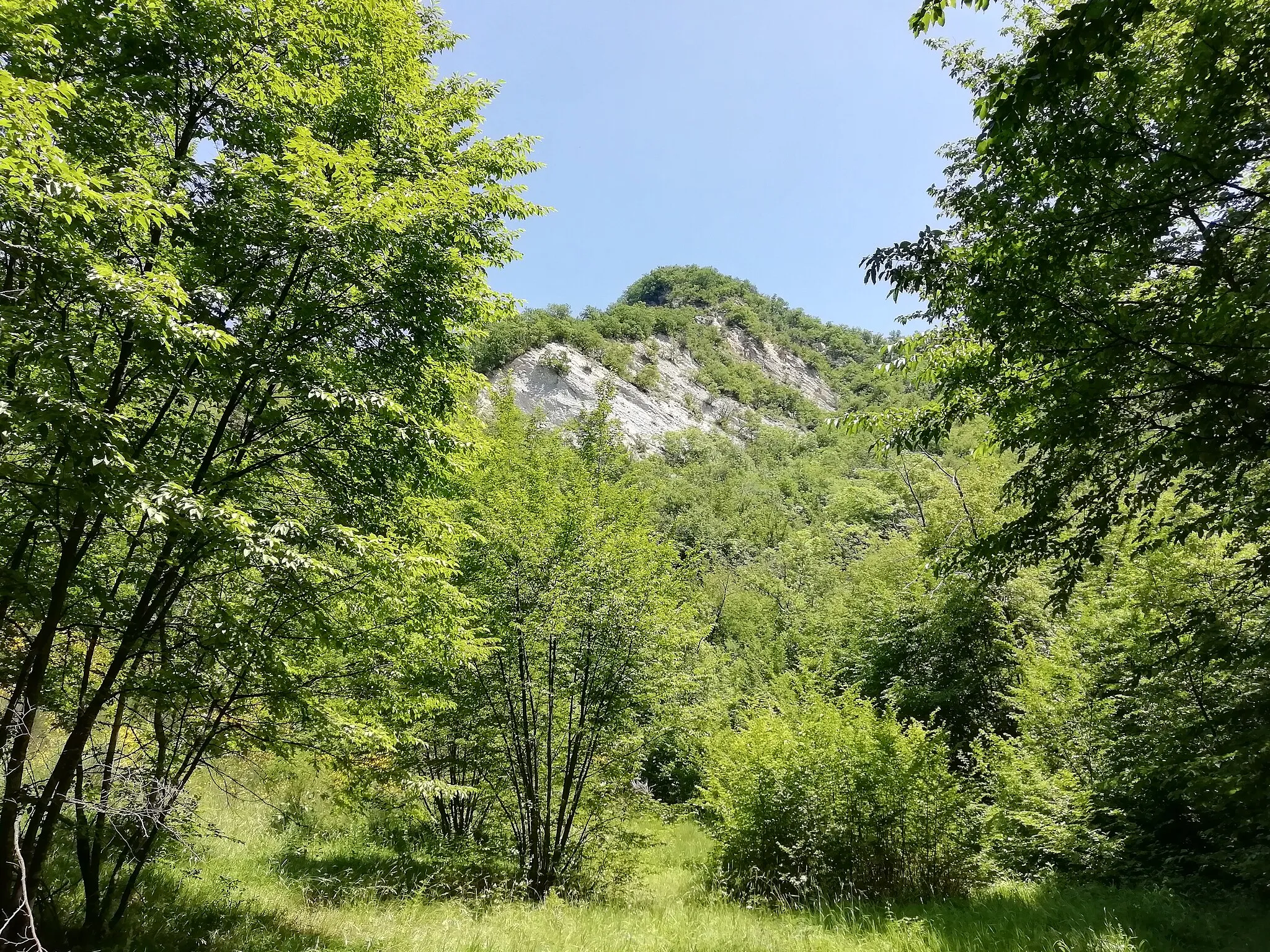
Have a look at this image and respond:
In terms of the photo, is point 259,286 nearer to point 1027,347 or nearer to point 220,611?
point 220,611

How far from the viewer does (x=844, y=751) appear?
927cm

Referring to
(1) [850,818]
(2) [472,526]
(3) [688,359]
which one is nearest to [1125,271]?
(1) [850,818]

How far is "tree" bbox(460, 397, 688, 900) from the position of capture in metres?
10.2

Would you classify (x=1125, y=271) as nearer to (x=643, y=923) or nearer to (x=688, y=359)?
(x=643, y=923)

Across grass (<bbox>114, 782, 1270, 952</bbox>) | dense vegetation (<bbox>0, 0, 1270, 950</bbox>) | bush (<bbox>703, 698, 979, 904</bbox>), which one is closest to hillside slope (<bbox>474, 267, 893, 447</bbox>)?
dense vegetation (<bbox>0, 0, 1270, 950</bbox>)

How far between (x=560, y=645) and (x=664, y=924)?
14.2 ft

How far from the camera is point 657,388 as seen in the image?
75.4 m

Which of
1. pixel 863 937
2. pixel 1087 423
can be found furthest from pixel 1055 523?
pixel 863 937

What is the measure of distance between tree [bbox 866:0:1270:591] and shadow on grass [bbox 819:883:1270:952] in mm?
3619

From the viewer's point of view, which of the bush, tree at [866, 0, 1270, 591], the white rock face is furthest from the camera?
the white rock face

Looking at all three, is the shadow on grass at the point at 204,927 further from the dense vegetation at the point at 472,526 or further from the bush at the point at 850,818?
the bush at the point at 850,818

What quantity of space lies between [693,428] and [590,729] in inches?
2426

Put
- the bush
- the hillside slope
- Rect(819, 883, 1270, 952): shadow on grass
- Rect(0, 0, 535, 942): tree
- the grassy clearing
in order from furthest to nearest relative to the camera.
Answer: the hillside slope < the bush < the grassy clearing < Rect(819, 883, 1270, 952): shadow on grass < Rect(0, 0, 535, 942): tree

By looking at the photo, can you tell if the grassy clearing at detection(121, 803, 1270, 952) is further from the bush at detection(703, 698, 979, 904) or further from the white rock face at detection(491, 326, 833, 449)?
the white rock face at detection(491, 326, 833, 449)
